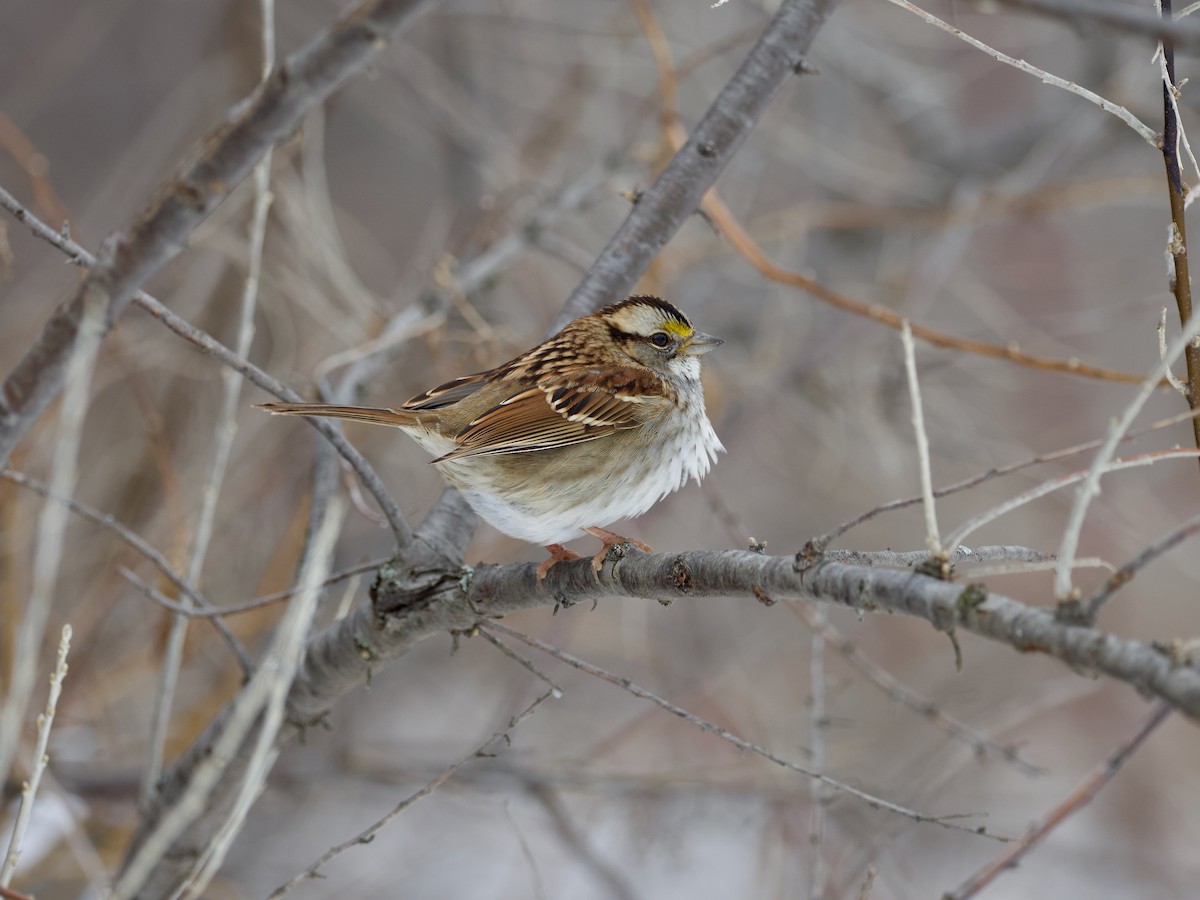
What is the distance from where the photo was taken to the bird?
2.76 m

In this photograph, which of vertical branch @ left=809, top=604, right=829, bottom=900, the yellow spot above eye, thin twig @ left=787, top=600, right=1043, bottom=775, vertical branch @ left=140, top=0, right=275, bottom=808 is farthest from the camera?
the yellow spot above eye

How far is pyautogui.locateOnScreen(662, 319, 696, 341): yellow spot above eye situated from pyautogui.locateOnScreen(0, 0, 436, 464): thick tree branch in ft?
6.03

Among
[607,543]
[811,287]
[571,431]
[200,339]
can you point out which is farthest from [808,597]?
[811,287]

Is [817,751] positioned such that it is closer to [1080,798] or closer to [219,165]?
[1080,798]

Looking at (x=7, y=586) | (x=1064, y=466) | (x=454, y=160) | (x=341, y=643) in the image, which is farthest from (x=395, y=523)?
(x=1064, y=466)

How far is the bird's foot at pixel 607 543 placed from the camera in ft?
7.13

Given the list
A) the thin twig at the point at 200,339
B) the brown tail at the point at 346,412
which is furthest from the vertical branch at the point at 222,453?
the thin twig at the point at 200,339

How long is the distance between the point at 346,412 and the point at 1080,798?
5.57 feet

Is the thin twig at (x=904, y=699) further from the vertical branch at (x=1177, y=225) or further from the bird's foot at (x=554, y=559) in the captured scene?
the vertical branch at (x=1177, y=225)

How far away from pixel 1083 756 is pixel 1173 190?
5.68m

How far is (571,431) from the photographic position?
9.48ft

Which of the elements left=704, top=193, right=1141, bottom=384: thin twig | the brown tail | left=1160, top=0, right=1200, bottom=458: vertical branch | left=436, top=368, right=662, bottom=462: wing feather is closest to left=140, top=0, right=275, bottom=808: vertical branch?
the brown tail

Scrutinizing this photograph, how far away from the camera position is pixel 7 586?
345 cm

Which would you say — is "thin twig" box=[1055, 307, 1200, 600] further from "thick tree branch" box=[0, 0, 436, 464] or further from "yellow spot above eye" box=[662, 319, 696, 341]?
"yellow spot above eye" box=[662, 319, 696, 341]
